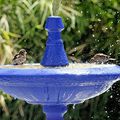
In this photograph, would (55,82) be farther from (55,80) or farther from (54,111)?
(54,111)

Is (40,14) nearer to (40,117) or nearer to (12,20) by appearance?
(12,20)

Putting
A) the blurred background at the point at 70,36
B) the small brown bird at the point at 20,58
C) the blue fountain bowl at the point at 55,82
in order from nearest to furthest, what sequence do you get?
1. the blue fountain bowl at the point at 55,82
2. the small brown bird at the point at 20,58
3. the blurred background at the point at 70,36

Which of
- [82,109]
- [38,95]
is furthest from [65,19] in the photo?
[38,95]

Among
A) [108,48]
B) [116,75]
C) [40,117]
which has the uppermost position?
[116,75]

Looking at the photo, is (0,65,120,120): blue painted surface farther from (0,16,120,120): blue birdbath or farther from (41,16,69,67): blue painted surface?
(41,16,69,67): blue painted surface

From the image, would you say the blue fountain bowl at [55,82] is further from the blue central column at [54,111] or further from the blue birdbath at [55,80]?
the blue central column at [54,111]

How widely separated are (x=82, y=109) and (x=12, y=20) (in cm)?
83

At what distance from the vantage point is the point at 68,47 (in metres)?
4.03

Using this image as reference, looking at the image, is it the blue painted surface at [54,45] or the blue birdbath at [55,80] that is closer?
the blue birdbath at [55,80]

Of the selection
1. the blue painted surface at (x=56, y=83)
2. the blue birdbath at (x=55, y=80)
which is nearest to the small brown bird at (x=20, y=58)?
the blue birdbath at (x=55, y=80)

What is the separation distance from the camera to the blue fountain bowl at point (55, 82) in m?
2.46

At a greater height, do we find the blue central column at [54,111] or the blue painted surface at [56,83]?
the blue painted surface at [56,83]

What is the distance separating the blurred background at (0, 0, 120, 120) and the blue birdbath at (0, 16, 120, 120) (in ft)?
3.01

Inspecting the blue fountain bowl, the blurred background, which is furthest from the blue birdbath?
the blurred background
